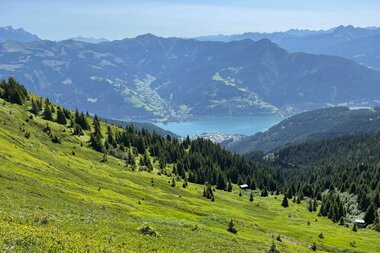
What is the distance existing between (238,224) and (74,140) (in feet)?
294

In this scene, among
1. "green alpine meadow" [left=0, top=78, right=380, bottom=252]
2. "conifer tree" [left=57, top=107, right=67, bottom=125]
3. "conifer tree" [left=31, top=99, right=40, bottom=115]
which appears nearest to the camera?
"green alpine meadow" [left=0, top=78, right=380, bottom=252]

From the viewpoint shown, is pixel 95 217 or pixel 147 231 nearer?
pixel 147 231

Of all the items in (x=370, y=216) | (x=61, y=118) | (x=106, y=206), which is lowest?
(x=370, y=216)

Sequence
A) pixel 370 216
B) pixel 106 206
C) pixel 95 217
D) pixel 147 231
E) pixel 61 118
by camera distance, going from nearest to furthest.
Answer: pixel 147 231 < pixel 95 217 < pixel 106 206 < pixel 370 216 < pixel 61 118

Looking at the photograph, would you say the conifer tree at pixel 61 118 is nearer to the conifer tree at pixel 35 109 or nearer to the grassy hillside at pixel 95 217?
the conifer tree at pixel 35 109

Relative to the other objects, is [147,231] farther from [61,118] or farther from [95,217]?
[61,118]

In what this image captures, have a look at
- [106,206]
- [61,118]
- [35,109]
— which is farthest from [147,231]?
[61,118]

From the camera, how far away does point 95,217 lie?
54656 millimetres

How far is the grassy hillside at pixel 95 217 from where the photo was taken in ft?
133

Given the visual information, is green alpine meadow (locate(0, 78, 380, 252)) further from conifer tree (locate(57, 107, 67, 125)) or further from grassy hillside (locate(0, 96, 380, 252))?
conifer tree (locate(57, 107, 67, 125))

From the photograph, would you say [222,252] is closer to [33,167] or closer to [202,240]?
[202,240]

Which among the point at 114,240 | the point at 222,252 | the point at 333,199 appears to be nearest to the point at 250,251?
the point at 222,252

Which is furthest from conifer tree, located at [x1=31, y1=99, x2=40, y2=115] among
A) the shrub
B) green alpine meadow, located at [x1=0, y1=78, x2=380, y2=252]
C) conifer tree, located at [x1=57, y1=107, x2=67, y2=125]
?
the shrub

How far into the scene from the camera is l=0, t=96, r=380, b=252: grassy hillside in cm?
4066
